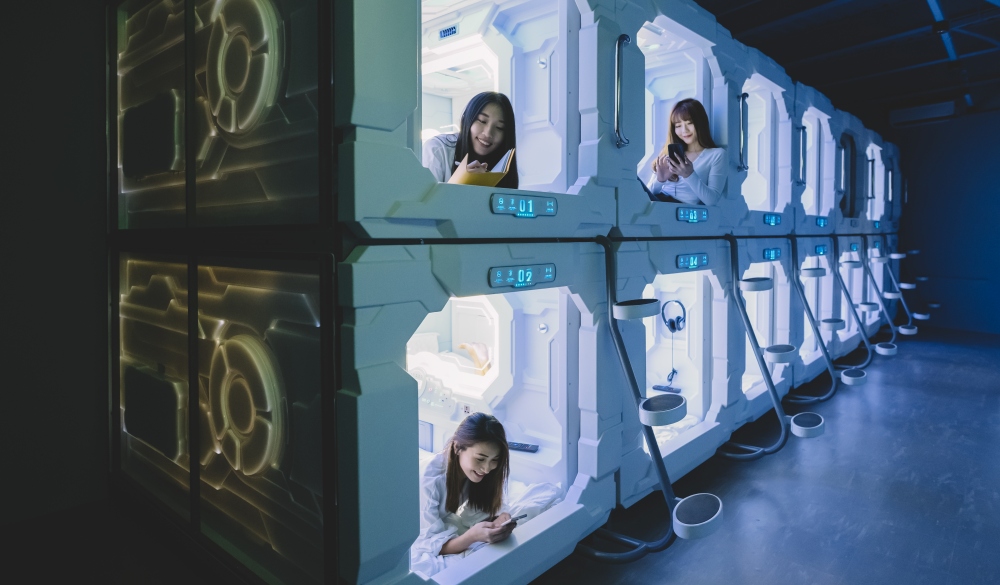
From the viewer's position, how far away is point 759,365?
413cm

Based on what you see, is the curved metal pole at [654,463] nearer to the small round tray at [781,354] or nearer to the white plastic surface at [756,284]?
the small round tray at [781,354]

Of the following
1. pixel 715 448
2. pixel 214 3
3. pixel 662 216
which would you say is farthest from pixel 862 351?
pixel 214 3

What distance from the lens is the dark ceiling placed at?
4.98 meters

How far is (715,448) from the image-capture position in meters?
4.25

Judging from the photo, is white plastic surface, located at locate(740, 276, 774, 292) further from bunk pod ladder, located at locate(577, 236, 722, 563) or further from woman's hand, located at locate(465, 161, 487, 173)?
woman's hand, located at locate(465, 161, 487, 173)

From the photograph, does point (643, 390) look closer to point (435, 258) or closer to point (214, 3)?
point (435, 258)

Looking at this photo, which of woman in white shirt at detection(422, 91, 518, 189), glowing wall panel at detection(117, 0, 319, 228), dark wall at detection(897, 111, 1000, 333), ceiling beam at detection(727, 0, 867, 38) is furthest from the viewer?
dark wall at detection(897, 111, 1000, 333)

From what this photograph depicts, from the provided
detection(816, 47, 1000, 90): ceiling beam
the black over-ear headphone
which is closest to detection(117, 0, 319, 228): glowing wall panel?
the black over-ear headphone

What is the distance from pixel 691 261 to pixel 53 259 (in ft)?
12.1

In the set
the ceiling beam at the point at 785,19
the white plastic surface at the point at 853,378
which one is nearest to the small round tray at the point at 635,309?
the white plastic surface at the point at 853,378

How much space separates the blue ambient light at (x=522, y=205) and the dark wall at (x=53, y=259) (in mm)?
2464

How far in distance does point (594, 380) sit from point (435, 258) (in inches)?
50.0

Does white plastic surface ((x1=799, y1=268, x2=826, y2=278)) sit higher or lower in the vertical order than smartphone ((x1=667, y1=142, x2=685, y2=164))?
lower

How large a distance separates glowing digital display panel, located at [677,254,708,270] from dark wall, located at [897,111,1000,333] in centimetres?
750
